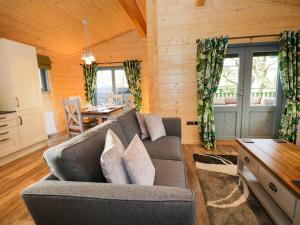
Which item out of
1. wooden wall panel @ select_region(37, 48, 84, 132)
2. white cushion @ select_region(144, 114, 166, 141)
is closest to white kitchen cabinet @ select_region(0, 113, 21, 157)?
wooden wall panel @ select_region(37, 48, 84, 132)

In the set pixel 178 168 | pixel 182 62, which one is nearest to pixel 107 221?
pixel 178 168

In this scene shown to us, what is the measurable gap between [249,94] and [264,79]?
1.32 ft

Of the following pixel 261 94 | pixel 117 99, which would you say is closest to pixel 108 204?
pixel 261 94

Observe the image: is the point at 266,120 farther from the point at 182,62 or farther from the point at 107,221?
the point at 107,221

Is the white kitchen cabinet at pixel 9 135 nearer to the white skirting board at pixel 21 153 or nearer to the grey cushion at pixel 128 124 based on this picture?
the white skirting board at pixel 21 153

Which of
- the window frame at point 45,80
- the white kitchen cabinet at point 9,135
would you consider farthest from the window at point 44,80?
the white kitchen cabinet at point 9,135

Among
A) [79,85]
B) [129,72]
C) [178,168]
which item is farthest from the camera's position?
[79,85]

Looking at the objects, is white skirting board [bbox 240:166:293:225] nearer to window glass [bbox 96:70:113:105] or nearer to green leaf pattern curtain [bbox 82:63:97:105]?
window glass [bbox 96:70:113:105]

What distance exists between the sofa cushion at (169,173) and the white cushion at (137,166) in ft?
0.49

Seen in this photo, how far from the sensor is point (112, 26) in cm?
473

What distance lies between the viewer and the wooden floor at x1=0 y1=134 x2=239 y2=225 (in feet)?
5.49

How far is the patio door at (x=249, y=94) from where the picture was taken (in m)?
3.26

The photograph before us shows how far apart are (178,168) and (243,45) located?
285 cm

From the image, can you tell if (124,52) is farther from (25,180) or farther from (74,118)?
(25,180)
